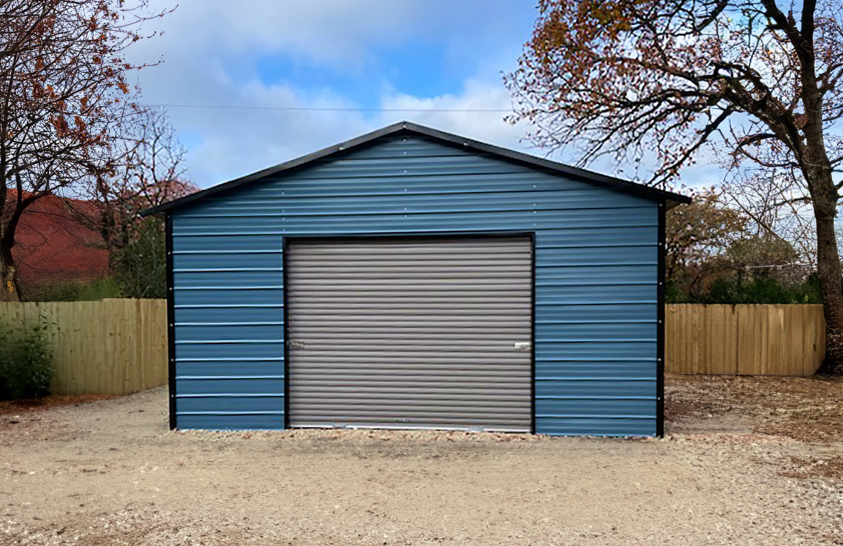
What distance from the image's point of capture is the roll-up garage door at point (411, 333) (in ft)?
25.3

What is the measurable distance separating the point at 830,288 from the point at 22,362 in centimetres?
1426

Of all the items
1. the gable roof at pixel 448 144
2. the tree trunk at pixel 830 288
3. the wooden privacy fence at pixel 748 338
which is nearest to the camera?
the gable roof at pixel 448 144

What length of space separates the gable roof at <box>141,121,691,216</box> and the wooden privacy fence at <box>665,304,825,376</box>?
20.8 feet

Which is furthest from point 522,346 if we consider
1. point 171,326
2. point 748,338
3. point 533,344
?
point 748,338

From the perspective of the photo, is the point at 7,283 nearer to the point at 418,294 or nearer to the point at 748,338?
the point at 418,294

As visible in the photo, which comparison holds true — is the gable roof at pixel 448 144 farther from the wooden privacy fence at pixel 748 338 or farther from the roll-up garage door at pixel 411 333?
the wooden privacy fence at pixel 748 338

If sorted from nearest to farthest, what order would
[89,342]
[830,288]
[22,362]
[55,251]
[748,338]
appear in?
[22,362] < [89,342] < [830,288] < [748,338] < [55,251]

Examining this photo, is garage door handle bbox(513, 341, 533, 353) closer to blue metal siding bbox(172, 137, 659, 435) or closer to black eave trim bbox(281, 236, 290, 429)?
blue metal siding bbox(172, 137, 659, 435)

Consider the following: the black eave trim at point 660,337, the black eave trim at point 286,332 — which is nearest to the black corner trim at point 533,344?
the black eave trim at point 660,337

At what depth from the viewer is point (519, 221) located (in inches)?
301

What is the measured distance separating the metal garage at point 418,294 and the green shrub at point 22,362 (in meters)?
3.95

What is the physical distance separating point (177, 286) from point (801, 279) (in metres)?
15.3

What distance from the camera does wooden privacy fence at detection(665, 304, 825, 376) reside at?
13.2 m

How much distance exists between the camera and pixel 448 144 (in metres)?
7.71
